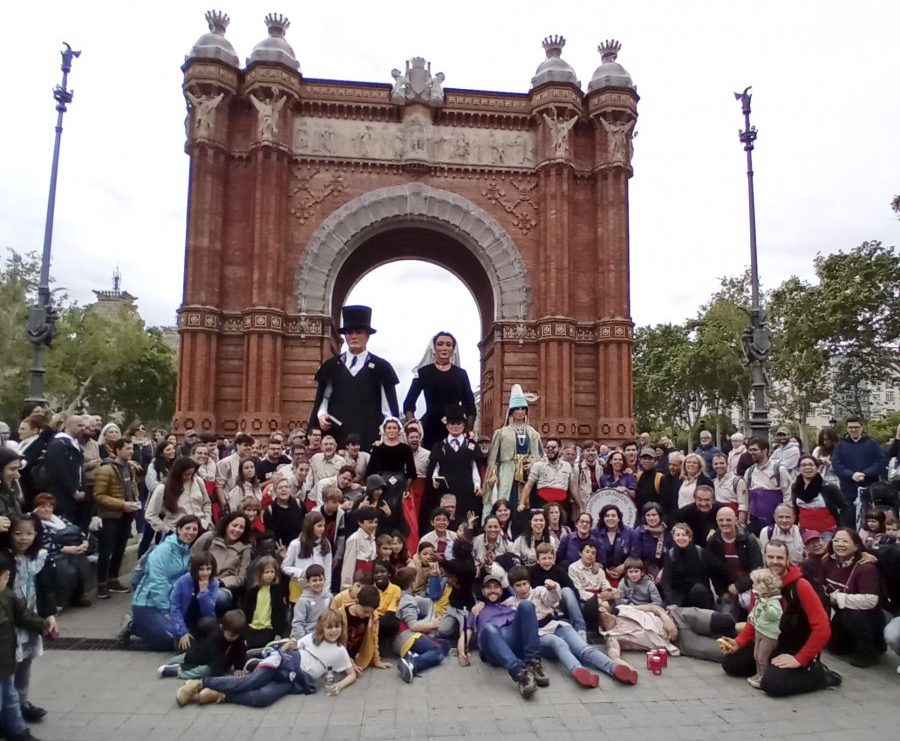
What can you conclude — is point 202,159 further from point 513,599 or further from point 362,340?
point 513,599

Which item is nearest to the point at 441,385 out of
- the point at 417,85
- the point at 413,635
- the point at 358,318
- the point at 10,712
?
the point at 358,318

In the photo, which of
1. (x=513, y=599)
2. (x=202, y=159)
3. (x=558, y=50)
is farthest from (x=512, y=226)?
(x=513, y=599)

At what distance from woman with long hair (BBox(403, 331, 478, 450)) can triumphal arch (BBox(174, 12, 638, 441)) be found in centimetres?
1231

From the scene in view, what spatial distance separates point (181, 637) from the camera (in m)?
6.45

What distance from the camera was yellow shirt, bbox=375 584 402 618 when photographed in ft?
22.1

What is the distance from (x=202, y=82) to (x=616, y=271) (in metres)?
14.4

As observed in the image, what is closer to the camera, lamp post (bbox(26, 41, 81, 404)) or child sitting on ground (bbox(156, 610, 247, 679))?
child sitting on ground (bbox(156, 610, 247, 679))

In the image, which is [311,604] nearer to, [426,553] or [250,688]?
[250,688]

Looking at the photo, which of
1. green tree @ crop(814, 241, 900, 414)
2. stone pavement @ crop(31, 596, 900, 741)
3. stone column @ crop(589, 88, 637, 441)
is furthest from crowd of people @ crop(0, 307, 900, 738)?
green tree @ crop(814, 241, 900, 414)

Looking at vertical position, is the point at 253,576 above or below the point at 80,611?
above

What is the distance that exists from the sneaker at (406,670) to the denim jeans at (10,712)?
292 centimetres

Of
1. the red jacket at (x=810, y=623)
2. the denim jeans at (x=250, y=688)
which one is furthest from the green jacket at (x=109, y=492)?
the red jacket at (x=810, y=623)

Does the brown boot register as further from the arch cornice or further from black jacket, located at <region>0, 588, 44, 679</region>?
the arch cornice

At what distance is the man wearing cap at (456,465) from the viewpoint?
8.82 m
